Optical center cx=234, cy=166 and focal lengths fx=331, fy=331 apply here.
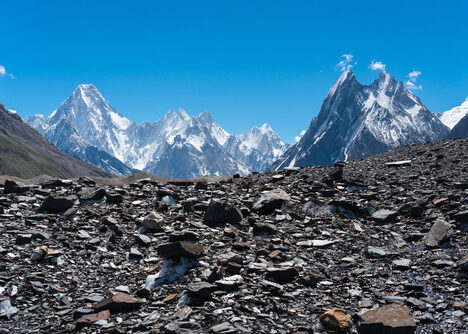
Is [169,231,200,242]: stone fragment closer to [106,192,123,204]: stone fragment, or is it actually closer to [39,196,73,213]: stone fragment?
[106,192,123,204]: stone fragment

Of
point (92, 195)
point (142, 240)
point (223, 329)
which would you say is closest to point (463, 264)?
point (223, 329)

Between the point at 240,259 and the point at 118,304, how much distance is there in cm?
424

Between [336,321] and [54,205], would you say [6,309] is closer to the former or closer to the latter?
[54,205]

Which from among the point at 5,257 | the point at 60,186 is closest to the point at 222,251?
the point at 5,257

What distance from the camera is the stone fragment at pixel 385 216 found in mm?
16641

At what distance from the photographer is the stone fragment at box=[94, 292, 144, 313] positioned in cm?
945

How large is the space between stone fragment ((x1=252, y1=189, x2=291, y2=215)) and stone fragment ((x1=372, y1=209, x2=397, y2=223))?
470 centimetres

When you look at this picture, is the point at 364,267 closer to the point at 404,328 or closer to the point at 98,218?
the point at 404,328

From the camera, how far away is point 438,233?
→ 1397 cm

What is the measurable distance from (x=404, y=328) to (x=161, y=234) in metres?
10.3

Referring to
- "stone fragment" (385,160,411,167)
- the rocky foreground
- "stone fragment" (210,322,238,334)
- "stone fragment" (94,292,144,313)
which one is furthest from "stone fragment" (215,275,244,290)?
"stone fragment" (385,160,411,167)

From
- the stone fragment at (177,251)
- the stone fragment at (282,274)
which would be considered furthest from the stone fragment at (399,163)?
the stone fragment at (177,251)

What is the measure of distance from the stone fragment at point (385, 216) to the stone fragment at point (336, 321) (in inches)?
361

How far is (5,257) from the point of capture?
38.5 ft
